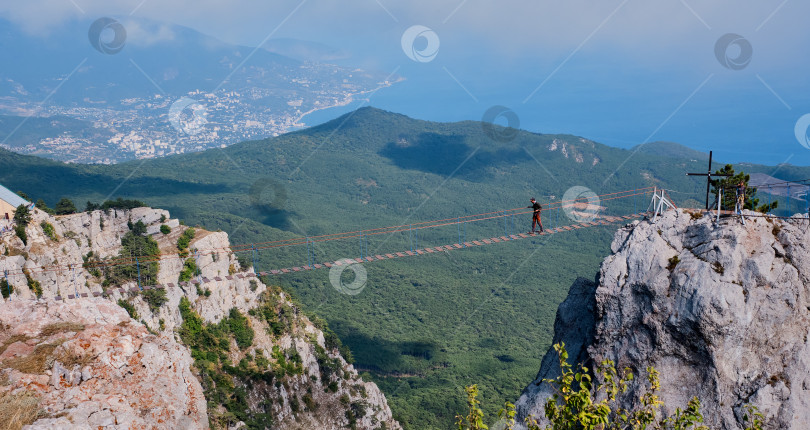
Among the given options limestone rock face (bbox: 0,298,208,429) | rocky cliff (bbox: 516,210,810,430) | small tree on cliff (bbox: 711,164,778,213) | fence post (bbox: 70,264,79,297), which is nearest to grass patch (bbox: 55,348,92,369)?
limestone rock face (bbox: 0,298,208,429)

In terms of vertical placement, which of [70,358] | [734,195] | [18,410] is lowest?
[18,410]

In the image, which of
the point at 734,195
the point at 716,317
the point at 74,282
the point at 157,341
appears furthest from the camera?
the point at 734,195

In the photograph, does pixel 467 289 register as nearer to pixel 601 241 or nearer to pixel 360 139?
pixel 601 241

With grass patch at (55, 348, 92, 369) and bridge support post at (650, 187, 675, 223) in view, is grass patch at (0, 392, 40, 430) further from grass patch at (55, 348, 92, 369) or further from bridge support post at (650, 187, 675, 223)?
bridge support post at (650, 187, 675, 223)

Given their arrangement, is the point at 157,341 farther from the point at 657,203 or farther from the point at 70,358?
the point at 657,203

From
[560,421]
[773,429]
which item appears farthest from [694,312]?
[560,421]

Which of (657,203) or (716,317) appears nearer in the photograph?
(716,317)

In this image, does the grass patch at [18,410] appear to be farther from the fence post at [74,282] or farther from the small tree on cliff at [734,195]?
the small tree on cliff at [734,195]

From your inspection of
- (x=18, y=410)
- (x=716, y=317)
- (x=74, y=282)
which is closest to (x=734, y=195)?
(x=716, y=317)
